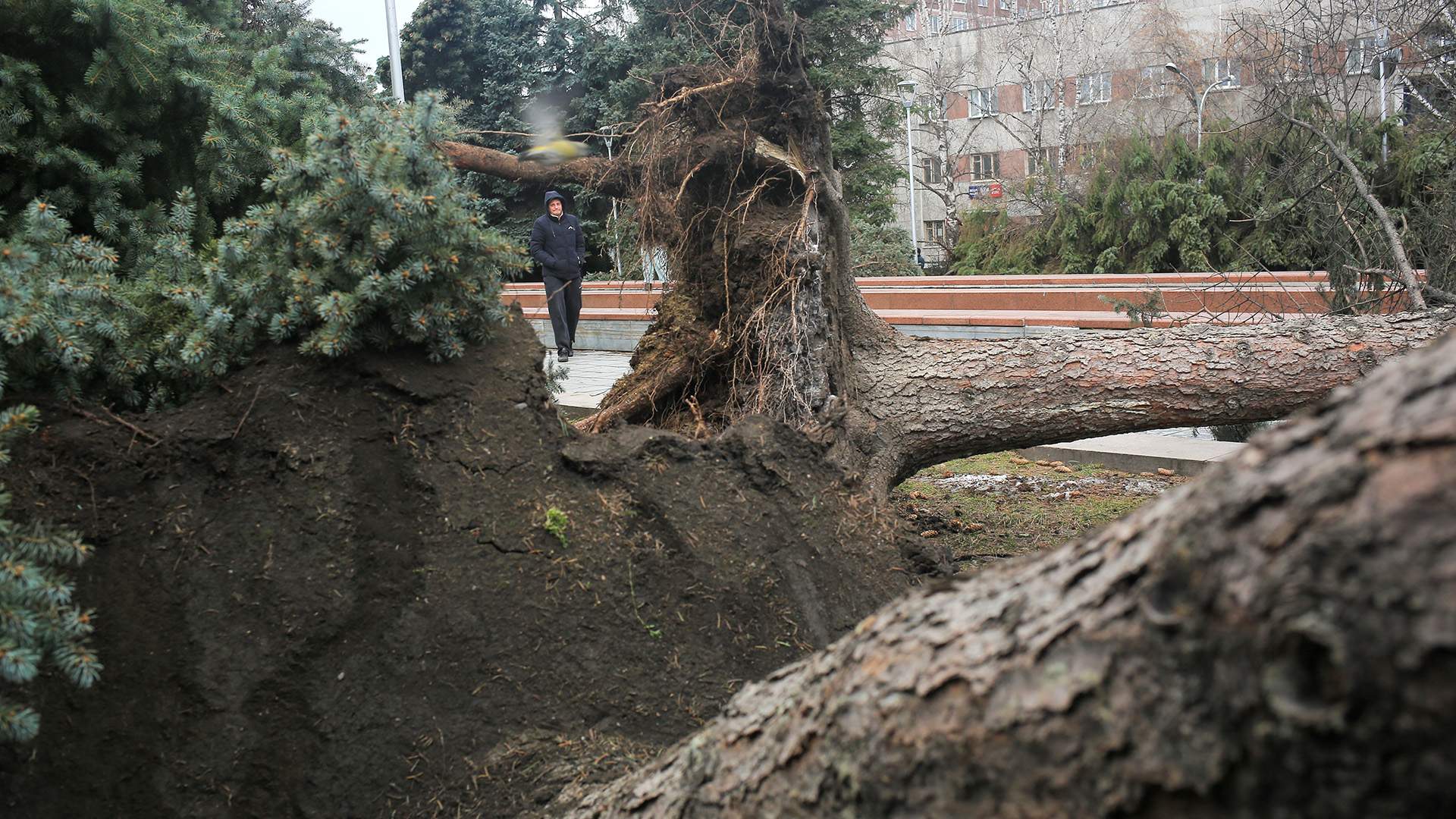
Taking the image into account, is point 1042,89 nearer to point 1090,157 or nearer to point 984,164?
point 984,164

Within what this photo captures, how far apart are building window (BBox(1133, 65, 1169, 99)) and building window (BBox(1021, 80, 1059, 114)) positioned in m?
2.54

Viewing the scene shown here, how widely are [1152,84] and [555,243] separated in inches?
1072

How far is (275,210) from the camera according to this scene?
3.40 meters

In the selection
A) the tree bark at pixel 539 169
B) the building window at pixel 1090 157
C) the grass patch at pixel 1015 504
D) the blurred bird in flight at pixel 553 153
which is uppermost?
the building window at pixel 1090 157

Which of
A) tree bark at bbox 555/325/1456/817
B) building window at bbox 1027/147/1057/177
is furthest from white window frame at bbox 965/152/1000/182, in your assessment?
tree bark at bbox 555/325/1456/817

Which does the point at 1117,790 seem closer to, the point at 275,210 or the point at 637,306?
the point at 275,210

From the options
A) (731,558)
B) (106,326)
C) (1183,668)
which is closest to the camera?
(1183,668)

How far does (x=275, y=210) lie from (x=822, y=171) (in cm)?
292

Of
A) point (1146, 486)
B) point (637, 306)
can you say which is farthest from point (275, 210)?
point (637, 306)

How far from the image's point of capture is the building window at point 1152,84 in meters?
31.3

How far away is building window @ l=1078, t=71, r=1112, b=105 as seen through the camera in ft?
112

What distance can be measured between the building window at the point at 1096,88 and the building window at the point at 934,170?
5.02m

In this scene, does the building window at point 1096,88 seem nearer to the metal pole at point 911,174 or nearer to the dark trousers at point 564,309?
the metal pole at point 911,174

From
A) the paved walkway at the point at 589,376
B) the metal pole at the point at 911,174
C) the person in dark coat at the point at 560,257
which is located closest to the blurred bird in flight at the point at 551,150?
the paved walkway at the point at 589,376
